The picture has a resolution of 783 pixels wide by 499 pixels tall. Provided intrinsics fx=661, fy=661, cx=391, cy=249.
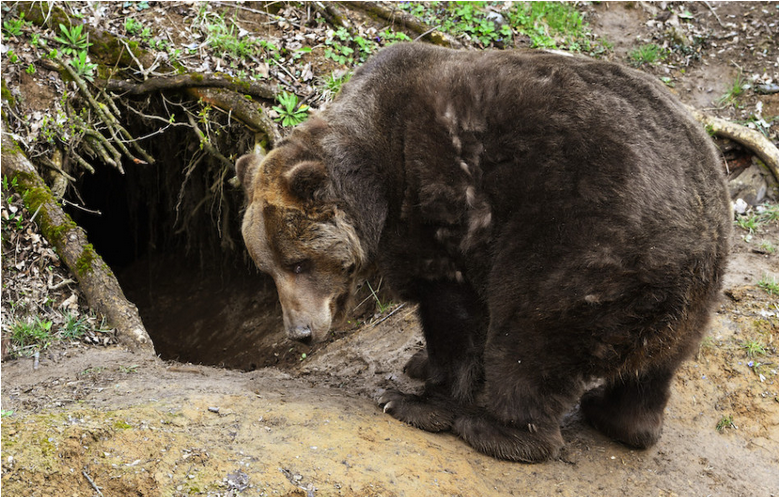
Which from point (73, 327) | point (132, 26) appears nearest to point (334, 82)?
point (132, 26)

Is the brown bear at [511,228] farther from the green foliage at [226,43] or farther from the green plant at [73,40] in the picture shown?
the green plant at [73,40]

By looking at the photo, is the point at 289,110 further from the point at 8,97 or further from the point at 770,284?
the point at 770,284

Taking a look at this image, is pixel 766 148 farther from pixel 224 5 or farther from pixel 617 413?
pixel 224 5

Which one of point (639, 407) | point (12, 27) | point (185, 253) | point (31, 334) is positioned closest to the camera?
point (639, 407)

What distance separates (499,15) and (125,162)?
5.27 meters

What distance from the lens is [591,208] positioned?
12.5 ft

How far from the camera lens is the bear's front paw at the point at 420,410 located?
450 centimetres

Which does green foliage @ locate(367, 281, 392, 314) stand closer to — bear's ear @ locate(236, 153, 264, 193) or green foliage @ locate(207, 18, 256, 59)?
bear's ear @ locate(236, 153, 264, 193)

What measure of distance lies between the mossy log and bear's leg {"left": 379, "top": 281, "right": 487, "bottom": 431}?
8.05 ft

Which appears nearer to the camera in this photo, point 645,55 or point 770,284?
point 770,284

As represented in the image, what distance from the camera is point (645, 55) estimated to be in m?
8.19

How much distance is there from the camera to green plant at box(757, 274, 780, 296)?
19.6 feet

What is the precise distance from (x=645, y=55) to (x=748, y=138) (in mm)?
1666

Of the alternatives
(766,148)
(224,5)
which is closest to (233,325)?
(224,5)
